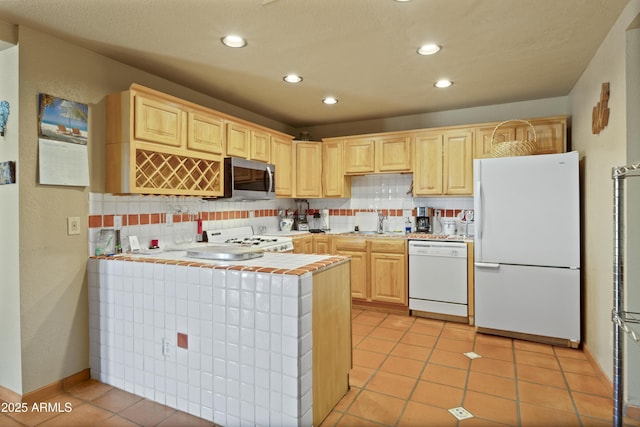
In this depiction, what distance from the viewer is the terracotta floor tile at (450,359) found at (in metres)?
2.73

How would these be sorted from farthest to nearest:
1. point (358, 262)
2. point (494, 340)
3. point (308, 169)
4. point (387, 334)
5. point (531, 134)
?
point (308, 169) < point (358, 262) < point (531, 134) < point (387, 334) < point (494, 340)

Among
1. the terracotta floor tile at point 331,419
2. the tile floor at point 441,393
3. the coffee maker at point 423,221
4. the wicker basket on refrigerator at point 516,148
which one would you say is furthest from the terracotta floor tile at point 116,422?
the wicker basket on refrigerator at point 516,148

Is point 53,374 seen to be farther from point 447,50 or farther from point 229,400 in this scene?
point 447,50

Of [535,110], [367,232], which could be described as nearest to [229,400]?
[367,232]

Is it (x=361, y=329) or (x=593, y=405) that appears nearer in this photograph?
(x=593, y=405)

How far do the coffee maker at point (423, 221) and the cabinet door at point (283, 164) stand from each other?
5.22ft

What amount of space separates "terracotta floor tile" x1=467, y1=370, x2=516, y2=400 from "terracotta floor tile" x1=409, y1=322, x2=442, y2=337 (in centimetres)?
83

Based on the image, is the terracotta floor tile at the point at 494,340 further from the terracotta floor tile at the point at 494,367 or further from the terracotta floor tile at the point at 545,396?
the terracotta floor tile at the point at 545,396

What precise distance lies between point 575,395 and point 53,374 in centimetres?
332

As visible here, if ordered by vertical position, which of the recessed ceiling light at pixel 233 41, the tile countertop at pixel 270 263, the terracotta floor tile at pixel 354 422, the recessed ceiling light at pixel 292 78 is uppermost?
the recessed ceiling light at pixel 292 78

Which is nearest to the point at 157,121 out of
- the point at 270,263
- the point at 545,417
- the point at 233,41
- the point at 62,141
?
the point at 62,141

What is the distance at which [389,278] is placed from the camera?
13.2 ft

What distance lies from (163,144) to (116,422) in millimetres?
1825

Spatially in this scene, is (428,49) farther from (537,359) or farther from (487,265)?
(537,359)
